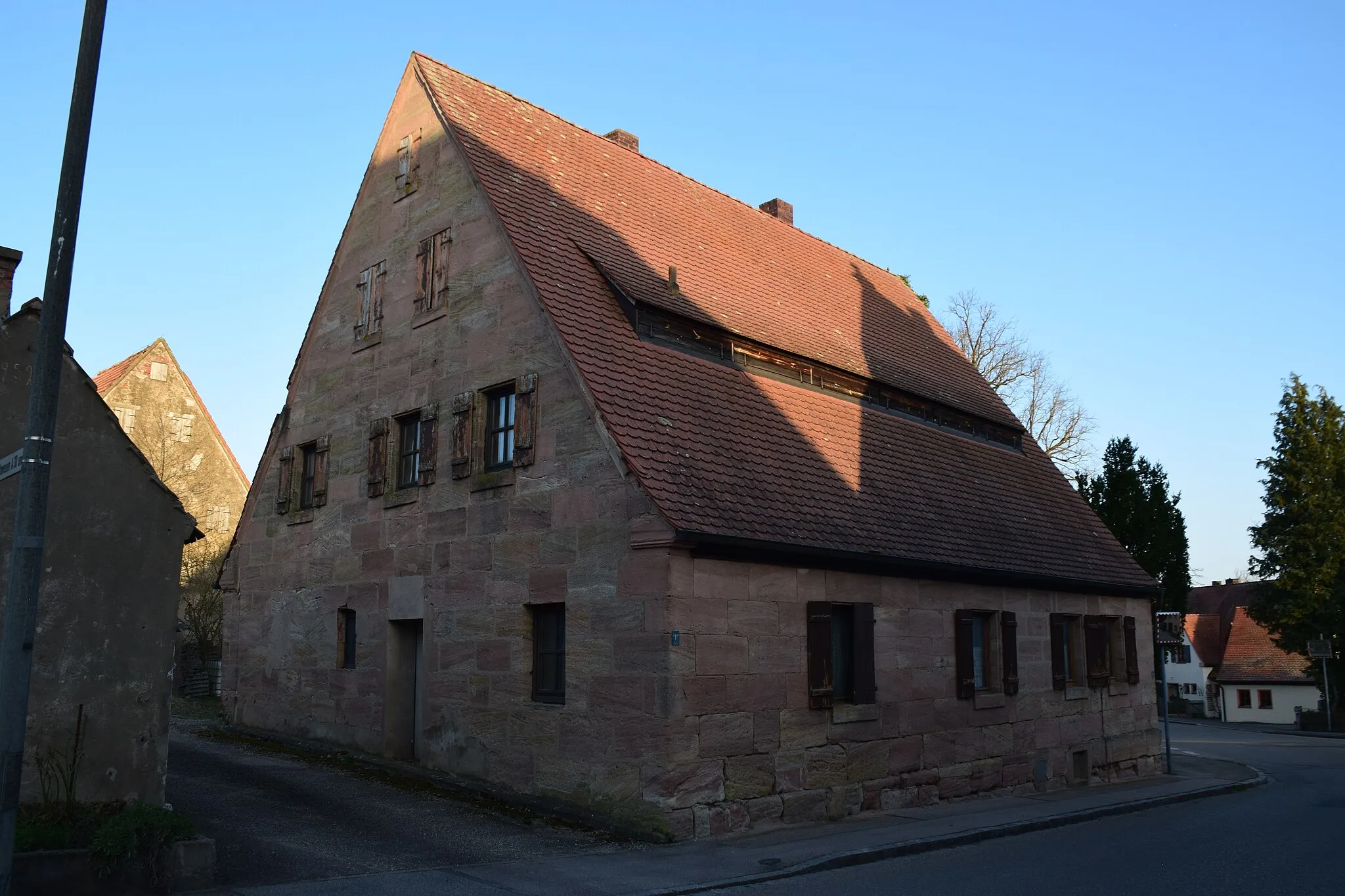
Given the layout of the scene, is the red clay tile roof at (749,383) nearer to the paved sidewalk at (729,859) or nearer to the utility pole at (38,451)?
the paved sidewalk at (729,859)

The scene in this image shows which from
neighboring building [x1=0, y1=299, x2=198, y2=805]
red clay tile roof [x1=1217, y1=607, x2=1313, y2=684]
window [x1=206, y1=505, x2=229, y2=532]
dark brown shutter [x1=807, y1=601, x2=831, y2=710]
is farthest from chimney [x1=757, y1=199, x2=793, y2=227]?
red clay tile roof [x1=1217, y1=607, x2=1313, y2=684]

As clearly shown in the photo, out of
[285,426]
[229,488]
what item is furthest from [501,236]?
[229,488]

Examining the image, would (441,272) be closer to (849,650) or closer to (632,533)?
(632,533)

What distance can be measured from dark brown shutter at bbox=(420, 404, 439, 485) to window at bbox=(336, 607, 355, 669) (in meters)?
2.68

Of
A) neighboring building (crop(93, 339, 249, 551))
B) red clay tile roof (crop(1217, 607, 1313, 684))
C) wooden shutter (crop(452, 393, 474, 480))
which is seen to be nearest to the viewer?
wooden shutter (crop(452, 393, 474, 480))

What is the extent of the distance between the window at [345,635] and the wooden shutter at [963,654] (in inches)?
345

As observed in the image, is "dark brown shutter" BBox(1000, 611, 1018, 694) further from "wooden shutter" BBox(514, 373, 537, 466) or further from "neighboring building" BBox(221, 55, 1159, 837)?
"wooden shutter" BBox(514, 373, 537, 466)

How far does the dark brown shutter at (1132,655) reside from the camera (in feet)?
67.1

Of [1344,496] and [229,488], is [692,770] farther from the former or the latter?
[1344,496]

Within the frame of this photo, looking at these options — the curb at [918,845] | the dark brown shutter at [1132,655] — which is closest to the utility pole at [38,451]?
the curb at [918,845]

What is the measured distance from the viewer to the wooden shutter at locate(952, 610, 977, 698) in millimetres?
15453

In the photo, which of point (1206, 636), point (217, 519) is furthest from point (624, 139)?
point (1206, 636)

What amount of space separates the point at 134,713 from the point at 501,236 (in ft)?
24.6

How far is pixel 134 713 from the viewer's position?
30.3ft
